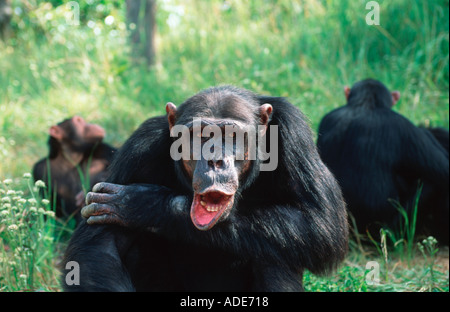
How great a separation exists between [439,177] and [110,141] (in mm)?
4865

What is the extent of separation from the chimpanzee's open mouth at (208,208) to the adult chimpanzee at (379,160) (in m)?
3.08

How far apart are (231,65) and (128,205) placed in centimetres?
614

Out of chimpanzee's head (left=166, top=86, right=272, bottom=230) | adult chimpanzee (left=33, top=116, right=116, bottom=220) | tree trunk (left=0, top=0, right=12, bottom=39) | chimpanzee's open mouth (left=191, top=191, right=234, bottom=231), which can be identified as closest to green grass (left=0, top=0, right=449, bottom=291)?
adult chimpanzee (left=33, top=116, right=116, bottom=220)

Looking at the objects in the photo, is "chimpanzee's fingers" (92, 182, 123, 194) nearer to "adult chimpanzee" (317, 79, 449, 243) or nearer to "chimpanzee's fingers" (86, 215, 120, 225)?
"chimpanzee's fingers" (86, 215, 120, 225)

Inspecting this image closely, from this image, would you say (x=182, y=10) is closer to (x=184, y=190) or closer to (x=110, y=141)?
(x=110, y=141)

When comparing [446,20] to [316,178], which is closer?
[316,178]

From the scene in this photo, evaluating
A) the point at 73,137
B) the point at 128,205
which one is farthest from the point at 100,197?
the point at 73,137

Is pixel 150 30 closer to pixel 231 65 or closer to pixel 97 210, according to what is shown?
pixel 231 65

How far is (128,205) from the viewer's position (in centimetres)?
357

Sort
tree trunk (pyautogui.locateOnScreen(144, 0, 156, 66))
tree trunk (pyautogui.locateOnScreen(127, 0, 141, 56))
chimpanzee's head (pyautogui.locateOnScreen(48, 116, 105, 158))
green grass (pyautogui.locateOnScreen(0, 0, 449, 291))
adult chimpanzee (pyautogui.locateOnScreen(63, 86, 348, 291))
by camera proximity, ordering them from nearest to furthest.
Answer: adult chimpanzee (pyautogui.locateOnScreen(63, 86, 348, 291))
chimpanzee's head (pyautogui.locateOnScreen(48, 116, 105, 158))
green grass (pyautogui.locateOnScreen(0, 0, 449, 291))
tree trunk (pyautogui.locateOnScreen(144, 0, 156, 66))
tree trunk (pyautogui.locateOnScreen(127, 0, 141, 56))

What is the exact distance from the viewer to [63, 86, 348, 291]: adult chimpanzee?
3441 mm

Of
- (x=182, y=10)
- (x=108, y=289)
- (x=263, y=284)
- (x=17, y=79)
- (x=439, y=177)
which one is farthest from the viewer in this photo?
(x=182, y=10)

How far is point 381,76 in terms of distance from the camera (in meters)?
8.64
